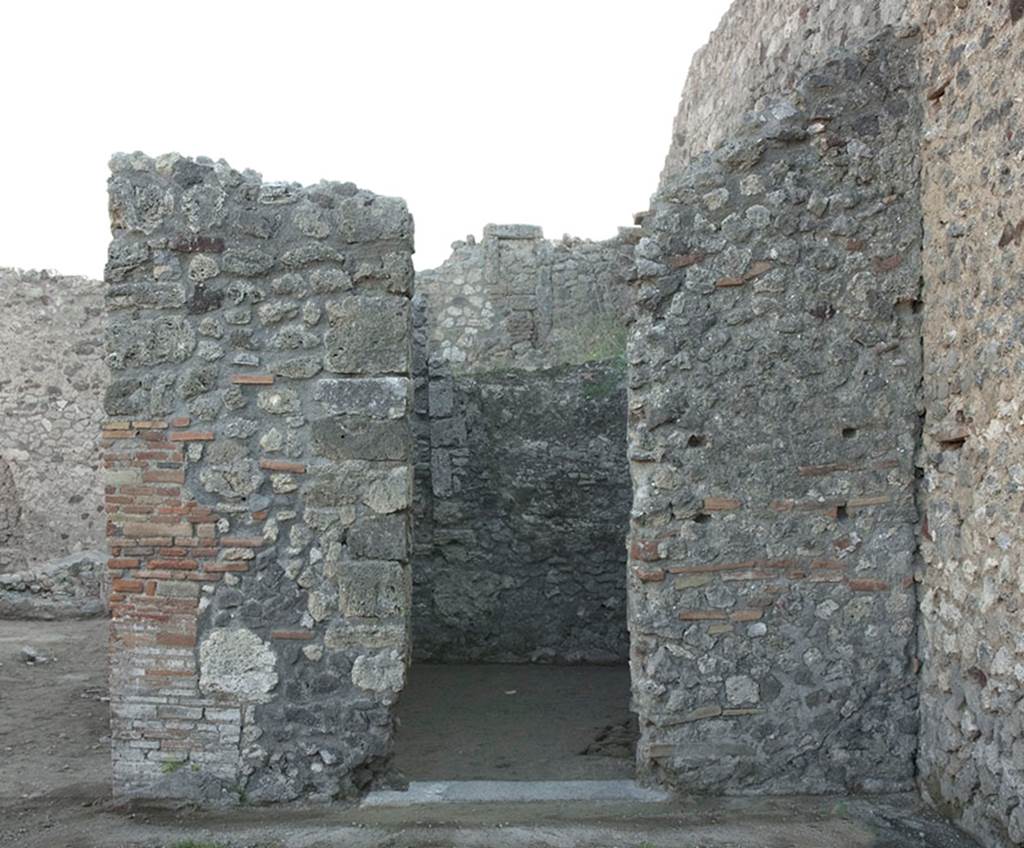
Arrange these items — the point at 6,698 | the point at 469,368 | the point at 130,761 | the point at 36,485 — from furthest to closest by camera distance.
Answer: the point at 469,368 < the point at 36,485 < the point at 6,698 < the point at 130,761

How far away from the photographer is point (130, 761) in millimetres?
4863

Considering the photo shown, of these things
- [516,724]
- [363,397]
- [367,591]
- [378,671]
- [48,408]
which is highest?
[48,408]

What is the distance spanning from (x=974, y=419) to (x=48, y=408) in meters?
11.1

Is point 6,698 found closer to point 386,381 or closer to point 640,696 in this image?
point 386,381

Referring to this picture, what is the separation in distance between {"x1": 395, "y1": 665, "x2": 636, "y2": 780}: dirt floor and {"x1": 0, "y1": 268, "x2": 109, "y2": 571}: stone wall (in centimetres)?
665

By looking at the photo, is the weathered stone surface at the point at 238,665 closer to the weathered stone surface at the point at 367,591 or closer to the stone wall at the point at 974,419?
the weathered stone surface at the point at 367,591

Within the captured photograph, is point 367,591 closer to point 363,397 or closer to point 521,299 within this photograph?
point 363,397

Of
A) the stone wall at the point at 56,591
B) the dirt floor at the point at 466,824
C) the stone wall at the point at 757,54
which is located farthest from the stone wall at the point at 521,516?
the stone wall at the point at 56,591

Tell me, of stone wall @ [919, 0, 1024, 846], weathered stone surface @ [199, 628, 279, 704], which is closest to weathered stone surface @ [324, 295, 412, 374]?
weathered stone surface @ [199, 628, 279, 704]

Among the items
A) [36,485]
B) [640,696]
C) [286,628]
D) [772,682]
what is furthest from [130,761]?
[36,485]

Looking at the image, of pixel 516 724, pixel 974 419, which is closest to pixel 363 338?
pixel 974 419

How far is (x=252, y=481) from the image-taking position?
487 cm

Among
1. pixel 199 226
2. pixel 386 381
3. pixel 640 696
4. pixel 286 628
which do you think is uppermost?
pixel 199 226

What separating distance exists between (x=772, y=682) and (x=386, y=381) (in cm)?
227
